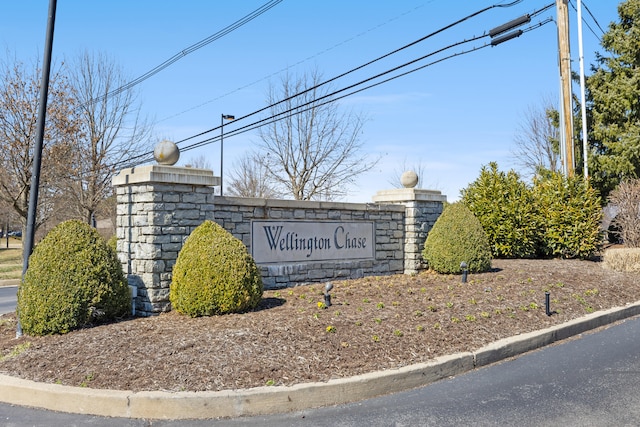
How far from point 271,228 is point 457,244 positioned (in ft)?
12.4

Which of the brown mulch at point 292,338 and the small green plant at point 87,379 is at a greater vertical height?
the brown mulch at point 292,338

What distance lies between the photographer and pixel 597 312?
→ 867 cm

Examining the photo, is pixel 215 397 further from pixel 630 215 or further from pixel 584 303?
pixel 630 215

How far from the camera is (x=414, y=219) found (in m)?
11.8

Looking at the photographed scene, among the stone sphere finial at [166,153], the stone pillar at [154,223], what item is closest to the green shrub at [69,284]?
the stone pillar at [154,223]

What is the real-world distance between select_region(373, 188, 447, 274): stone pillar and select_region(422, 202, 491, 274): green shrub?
1.78 ft

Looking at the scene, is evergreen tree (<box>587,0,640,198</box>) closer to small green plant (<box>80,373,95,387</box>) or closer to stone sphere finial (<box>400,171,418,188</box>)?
stone sphere finial (<box>400,171,418,188</box>)

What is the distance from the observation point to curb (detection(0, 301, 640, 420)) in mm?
4703

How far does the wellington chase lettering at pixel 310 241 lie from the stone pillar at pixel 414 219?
1.01 m

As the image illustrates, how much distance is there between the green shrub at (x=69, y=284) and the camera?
22.0ft

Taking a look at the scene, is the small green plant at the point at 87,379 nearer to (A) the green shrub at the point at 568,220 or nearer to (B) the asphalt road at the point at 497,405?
(B) the asphalt road at the point at 497,405

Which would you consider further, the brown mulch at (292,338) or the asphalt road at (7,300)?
the asphalt road at (7,300)

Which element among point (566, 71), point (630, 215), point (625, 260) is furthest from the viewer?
point (566, 71)

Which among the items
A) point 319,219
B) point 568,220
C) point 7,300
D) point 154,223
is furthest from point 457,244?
point 7,300
